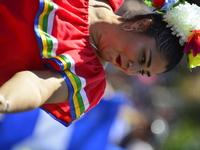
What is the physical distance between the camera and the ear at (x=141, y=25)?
1.86 meters

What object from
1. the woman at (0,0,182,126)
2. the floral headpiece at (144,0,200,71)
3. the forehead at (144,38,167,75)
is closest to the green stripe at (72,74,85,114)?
the woman at (0,0,182,126)

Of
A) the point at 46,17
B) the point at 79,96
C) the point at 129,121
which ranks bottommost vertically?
the point at 129,121

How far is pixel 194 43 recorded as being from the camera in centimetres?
178

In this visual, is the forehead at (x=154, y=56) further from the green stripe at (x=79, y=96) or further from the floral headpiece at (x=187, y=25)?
the green stripe at (x=79, y=96)

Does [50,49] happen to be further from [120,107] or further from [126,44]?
[120,107]

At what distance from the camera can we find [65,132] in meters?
2.46

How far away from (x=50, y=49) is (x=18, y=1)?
30 cm

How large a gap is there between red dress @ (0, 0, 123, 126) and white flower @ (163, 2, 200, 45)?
57cm

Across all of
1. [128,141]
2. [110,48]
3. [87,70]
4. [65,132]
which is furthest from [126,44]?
[128,141]

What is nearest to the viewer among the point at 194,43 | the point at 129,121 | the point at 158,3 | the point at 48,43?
the point at 48,43

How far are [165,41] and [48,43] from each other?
2.43 ft

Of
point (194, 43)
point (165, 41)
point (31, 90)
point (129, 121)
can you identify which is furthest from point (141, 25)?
point (129, 121)

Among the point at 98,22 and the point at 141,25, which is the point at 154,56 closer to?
the point at 141,25

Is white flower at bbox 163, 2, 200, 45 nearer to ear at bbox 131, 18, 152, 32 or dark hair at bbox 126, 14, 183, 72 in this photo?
dark hair at bbox 126, 14, 183, 72
